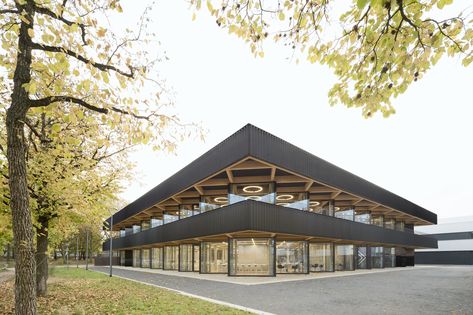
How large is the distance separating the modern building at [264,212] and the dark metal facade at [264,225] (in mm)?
62

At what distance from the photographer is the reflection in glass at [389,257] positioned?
130 ft

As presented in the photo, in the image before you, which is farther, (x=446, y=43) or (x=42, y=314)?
(x=42, y=314)

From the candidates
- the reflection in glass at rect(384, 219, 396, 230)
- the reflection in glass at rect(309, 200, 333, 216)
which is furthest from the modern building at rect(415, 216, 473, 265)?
the reflection in glass at rect(309, 200, 333, 216)

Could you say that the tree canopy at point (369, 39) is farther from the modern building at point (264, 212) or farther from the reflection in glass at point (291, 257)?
the reflection in glass at point (291, 257)

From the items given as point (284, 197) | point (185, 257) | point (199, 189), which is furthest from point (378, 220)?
point (199, 189)

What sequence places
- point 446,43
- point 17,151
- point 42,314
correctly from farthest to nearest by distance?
point 42,314 → point 17,151 → point 446,43

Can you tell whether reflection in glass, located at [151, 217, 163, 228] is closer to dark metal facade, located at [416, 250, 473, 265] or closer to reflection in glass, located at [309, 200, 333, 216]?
reflection in glass, located at [309, 200, 333, 216]

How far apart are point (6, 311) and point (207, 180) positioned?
49.1ft

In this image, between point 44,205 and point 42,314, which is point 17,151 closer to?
point 42,314

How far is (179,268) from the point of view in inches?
1291

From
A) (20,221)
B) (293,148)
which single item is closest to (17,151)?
(20,221)

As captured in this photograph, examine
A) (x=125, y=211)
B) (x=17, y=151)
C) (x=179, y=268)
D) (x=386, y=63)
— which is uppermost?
(x=386, y=63)

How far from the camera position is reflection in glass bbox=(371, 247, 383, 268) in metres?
36.8

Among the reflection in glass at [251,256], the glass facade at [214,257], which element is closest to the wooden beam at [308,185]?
the reflection in glass at [251,256]
